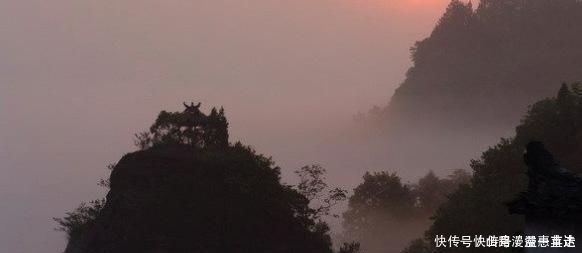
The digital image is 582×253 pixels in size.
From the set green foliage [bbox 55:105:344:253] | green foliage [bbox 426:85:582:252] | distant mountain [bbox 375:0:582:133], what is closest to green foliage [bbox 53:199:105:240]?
green foliage [bbox 55:105:344:253]

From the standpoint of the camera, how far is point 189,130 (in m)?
43.7

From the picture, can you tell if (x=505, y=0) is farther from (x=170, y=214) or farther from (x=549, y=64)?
(x=170, y=214)

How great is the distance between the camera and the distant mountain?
338ft

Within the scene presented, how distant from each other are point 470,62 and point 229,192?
82.5 m

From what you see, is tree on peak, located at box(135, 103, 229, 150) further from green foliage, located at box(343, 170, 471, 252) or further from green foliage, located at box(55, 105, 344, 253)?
green foliage, located at box(343, 170, 471, 252)

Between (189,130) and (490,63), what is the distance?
79.5m

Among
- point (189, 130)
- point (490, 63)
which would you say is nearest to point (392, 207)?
point (189, 130)

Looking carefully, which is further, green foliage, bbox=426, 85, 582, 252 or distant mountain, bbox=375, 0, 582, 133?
distant mountain, bbox=375, 0, 582, 133

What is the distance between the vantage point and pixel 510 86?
105 meters

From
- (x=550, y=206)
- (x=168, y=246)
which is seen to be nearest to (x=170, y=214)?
(x=168, y=246)

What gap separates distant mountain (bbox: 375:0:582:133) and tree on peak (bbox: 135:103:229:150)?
7022cm

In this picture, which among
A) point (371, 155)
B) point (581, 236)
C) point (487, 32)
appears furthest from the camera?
point (371, 155)

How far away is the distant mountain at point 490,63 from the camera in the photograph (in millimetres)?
103062

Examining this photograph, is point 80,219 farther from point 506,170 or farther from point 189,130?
point 506,170
